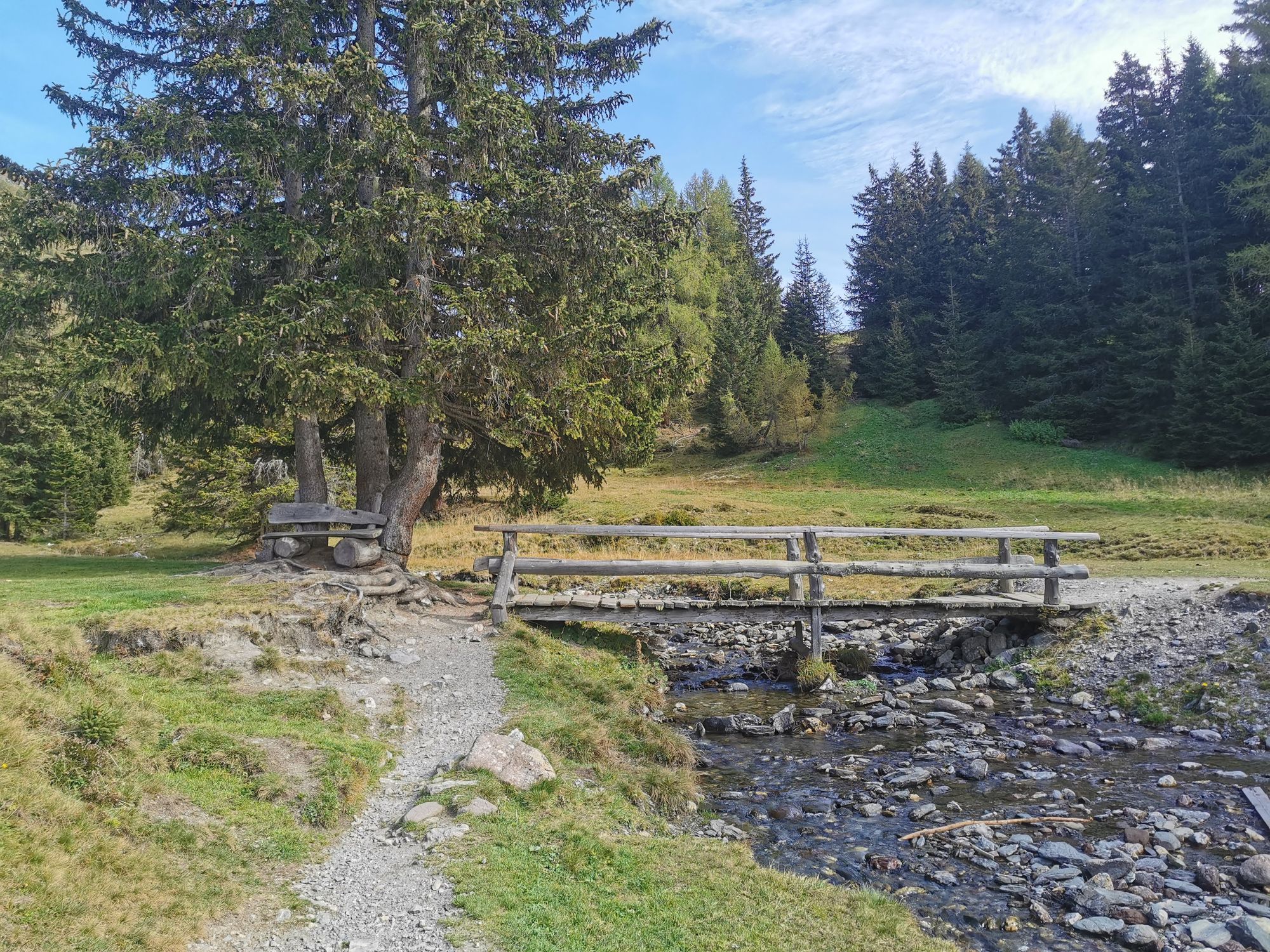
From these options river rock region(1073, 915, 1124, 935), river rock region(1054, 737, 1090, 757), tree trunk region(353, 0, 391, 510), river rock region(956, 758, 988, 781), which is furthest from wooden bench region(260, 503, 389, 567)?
river rock region(1073, 915, 1124, 935)

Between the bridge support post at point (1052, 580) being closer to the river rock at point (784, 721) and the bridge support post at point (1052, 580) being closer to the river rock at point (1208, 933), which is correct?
the river rock at point (784, 721)

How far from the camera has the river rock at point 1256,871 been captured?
710 cm

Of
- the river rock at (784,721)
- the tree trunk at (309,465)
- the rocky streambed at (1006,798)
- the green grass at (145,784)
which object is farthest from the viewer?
the tree trunk at (309,465)

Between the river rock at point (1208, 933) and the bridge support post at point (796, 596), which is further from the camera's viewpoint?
the bridge support post at point (796, 596)

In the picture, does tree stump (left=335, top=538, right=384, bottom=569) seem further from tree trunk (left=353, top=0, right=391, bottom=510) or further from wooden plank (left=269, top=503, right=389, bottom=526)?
tree trunk (left=353, top=0, right=391, bottom=510)

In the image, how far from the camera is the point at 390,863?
6375mm

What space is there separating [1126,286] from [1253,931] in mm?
56818

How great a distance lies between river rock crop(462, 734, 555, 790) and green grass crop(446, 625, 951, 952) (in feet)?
0.65

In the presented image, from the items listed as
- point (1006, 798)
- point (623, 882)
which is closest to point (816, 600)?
point (1006, 798)

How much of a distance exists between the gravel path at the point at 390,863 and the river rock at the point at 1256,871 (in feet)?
24.3

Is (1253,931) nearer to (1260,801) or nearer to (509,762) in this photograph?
(1260,801)

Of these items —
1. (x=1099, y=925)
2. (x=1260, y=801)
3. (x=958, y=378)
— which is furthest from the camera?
(x=958, y=378)

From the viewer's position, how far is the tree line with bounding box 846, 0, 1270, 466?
1694 inches

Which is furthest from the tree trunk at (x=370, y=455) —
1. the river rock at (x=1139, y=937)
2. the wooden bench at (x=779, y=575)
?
the river rock at (x=1139, y=937)
